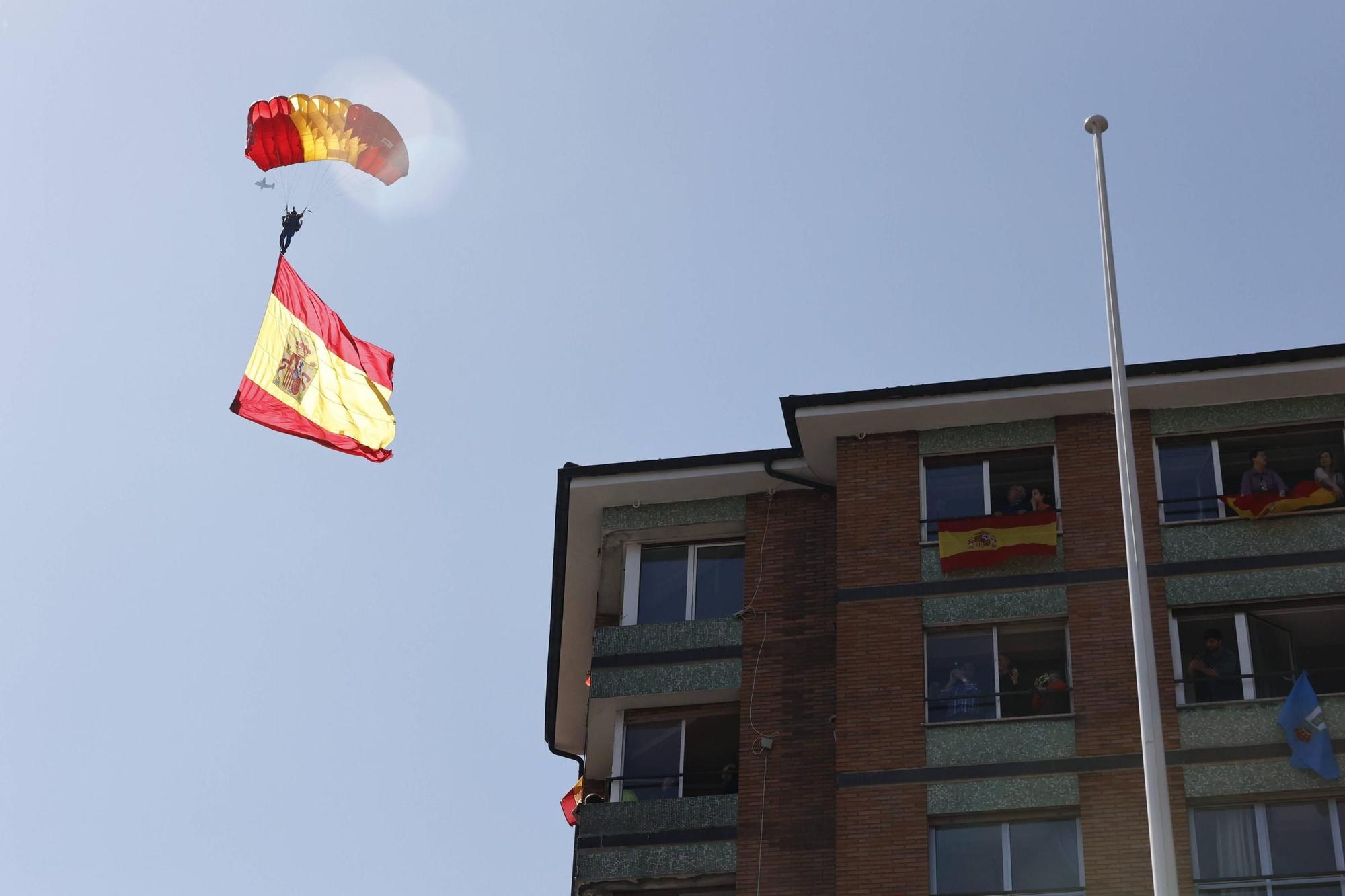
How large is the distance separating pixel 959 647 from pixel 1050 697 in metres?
1.63

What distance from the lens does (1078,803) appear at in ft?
88.2

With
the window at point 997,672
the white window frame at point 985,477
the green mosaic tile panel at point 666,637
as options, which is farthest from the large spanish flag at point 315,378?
the window at point 997,672

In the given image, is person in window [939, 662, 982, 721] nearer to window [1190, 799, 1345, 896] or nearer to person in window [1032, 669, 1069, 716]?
person in window [1032, 669, 1069, 716]

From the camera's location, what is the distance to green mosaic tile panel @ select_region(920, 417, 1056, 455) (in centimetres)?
3023

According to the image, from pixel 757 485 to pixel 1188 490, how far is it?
6941mm

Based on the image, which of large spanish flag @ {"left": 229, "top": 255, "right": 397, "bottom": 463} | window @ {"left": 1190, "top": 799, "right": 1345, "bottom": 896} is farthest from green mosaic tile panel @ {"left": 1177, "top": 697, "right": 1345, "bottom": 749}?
large spanish flag @ {"left": 229, "top": 255, "right": 397, "bottom": 463}

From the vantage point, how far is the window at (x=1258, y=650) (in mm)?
27516

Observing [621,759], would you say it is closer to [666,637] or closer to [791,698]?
[666,637]

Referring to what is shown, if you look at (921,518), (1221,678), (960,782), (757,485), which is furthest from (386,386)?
(1221,678)

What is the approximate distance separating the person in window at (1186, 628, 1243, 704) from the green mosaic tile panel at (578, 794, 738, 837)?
7.08 meters

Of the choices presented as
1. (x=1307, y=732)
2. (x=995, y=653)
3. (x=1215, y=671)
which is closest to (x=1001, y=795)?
(x=995, y=653)

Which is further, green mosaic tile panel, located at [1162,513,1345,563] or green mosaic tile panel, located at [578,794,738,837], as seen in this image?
green mosaic tile panel, located at [578,794,738,837]

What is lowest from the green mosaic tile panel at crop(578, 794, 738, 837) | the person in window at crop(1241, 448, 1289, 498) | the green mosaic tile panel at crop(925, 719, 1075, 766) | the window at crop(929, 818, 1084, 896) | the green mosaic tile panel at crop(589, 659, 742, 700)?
the window at crop(929, 818, 1084, 896)

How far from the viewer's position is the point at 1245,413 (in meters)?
29.6
